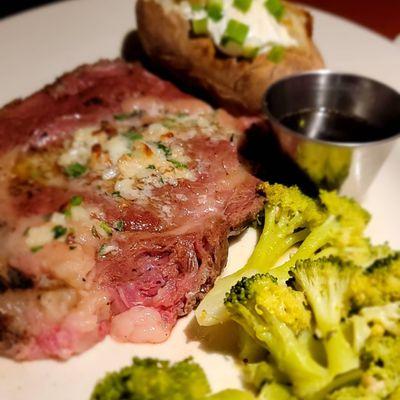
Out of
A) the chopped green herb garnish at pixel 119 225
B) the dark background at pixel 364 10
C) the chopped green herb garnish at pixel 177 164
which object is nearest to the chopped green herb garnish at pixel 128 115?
the chopped green herb garnish at pixel 177 164

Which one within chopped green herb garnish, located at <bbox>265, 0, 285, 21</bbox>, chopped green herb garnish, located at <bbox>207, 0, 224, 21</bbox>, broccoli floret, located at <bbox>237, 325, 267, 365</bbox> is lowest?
broccoli floret, located at <bbox>237, 325, 267, 365</bbox>

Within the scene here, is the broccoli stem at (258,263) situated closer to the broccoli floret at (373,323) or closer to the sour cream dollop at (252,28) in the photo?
the broccoli floret at (373,323)

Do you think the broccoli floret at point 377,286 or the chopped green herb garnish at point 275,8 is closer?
the broccoli floret at point 377,286

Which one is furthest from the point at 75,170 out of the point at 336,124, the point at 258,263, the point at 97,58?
the point at 97,58

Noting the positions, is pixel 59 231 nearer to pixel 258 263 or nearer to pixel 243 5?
pixel 258 263

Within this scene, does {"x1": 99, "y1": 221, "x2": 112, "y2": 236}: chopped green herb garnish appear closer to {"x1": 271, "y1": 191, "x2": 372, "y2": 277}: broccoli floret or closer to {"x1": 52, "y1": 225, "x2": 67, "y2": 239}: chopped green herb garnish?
{"x1": 52, "y1": 225, "x2": 67, "y2": 239}: chopped green herb garnish

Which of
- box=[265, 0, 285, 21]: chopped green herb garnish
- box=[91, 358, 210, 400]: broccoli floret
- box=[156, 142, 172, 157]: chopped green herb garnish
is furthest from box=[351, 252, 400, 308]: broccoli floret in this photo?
box=[265, 0, 285, 21]: chopped green herb garnish
